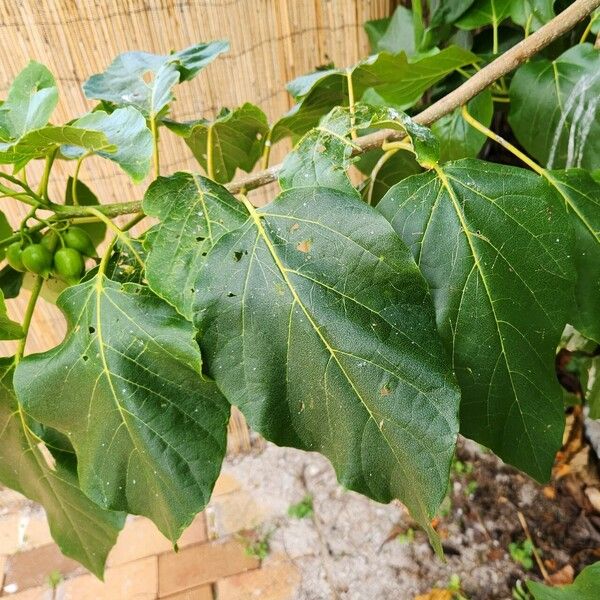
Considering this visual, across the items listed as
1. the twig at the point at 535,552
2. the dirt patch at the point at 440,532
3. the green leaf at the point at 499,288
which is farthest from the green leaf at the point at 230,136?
the twig at the point at 535,552

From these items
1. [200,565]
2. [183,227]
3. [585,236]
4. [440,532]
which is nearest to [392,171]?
[585,236]

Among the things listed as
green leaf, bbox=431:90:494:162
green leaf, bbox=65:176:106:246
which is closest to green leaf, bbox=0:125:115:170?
A: green leaf, bbox=65:176:106:246

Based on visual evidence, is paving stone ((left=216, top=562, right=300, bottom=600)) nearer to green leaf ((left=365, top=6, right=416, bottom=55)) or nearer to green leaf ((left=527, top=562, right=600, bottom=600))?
green leaf ((left=527, top=562, right=600, bottom=600))

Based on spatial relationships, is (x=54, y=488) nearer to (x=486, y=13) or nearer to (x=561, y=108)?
(x=561, y=108)

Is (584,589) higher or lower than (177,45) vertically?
lower

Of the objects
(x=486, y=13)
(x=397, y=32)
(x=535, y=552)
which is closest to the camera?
(x=486, y=13)

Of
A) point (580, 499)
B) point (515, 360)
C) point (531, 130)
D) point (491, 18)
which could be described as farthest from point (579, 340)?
point (580, 499)

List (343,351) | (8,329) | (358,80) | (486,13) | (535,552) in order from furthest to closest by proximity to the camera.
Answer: (535,552), (486,13), (358,80), (8,329), (343,351)

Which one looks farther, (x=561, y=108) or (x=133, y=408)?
(x=561, y=108)
